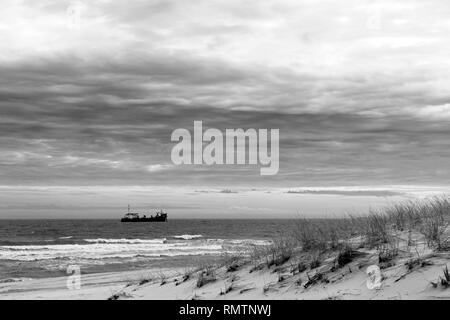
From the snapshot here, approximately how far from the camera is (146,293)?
32.2 ft

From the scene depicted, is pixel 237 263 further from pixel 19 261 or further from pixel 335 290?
pixel 19 261

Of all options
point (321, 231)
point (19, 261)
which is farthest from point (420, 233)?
point (19, 261)

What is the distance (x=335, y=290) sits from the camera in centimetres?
724

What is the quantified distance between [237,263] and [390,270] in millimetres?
3639

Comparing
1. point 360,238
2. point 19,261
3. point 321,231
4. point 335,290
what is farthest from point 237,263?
point 19,261

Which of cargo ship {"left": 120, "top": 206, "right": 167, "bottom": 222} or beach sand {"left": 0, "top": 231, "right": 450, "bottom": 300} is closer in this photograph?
beach sand {"left": 0, "top": 231, "right": 450, "bottom": 300}

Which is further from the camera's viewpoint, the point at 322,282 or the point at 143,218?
the point at 143,218

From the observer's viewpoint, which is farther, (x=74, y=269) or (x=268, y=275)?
(x=74, y=269)

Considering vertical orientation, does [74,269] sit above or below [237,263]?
below

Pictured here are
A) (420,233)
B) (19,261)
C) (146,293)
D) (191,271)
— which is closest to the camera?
(420,233)

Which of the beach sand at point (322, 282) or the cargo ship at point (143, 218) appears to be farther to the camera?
the cargo ship at point (143, 218)

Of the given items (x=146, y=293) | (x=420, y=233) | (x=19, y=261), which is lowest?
(x=19, y=261)
